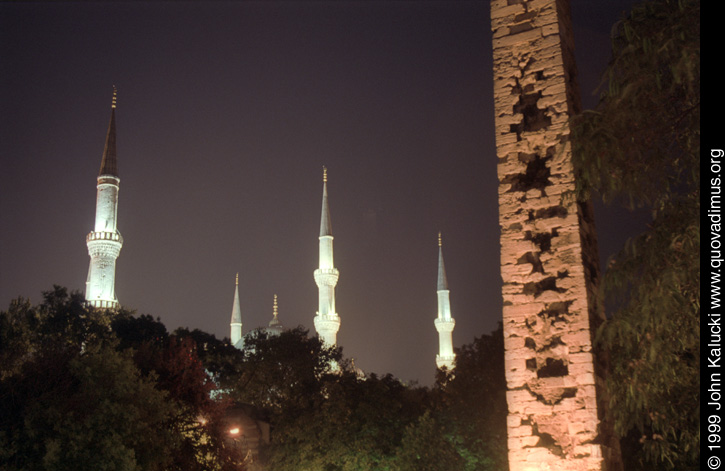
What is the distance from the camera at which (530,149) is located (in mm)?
6453

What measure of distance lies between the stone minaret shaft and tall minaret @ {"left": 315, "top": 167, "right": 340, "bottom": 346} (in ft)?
103

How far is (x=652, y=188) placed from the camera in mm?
5574

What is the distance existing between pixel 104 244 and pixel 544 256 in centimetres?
3291

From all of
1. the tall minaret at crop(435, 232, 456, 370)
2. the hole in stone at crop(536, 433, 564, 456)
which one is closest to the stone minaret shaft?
the hole in stone at crop(536, 433, 564, 456)

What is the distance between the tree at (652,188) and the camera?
16.3 ft

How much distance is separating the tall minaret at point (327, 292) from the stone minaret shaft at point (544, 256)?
31475mm

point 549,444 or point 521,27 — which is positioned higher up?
point 521,27

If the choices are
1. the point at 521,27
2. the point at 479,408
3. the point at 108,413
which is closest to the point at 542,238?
the point at 521,27

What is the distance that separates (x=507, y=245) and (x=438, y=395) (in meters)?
16.4

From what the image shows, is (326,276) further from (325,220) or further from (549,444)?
(549,444)

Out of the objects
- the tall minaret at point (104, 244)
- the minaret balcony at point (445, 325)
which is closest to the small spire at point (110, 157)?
the tall minaret at point (104, 244)

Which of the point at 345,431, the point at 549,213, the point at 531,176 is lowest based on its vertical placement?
the point at 345,431

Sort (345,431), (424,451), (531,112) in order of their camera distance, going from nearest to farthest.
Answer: (531,112), (424,451), (345,431)

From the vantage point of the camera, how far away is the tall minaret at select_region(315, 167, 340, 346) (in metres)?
39.1
